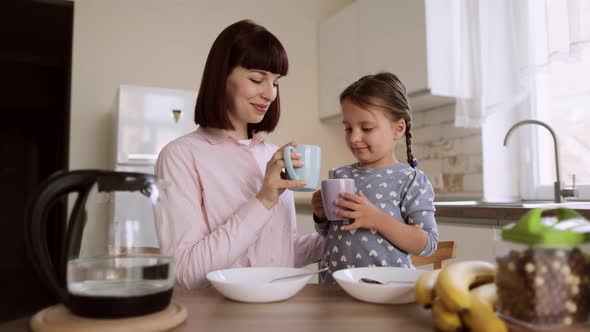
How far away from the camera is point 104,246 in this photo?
67 centimetres

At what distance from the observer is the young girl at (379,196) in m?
1.04

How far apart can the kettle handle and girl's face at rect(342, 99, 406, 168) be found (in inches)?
29.9

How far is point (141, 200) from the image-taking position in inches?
27.4

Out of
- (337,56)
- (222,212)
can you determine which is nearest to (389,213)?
(222,212)

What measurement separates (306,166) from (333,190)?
84 millimetres

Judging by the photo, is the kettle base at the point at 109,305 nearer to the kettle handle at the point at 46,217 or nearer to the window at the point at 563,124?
the kettle handle at the point at 46,217

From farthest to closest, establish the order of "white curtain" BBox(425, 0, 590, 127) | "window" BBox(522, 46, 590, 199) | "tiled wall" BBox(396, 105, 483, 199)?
"tiled wall" BBox(396, 105, 483, 199) < "window" BBox(522, 46, 590, 199) < "white curtain" BBox(425, 0, 590, 127)

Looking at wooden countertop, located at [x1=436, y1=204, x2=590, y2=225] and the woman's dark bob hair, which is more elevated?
the woman's dark bob hair

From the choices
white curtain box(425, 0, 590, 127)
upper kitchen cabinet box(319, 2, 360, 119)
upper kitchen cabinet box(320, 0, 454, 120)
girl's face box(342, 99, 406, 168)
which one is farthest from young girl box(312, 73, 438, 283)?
upper kitchen cabinet box(319, 2, 360, 119)

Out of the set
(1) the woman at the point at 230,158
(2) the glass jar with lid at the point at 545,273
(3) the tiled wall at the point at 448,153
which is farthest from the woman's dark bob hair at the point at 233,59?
(3) the tiled wall at the point at 448,153

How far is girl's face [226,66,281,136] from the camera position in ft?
4.00

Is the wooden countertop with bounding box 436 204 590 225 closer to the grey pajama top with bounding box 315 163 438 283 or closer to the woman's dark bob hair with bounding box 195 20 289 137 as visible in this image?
the grey pajama top with bounding box 315 163 438 283

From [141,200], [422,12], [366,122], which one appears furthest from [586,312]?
[422,12]

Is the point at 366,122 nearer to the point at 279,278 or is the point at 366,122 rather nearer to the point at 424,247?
the point at 424,247
